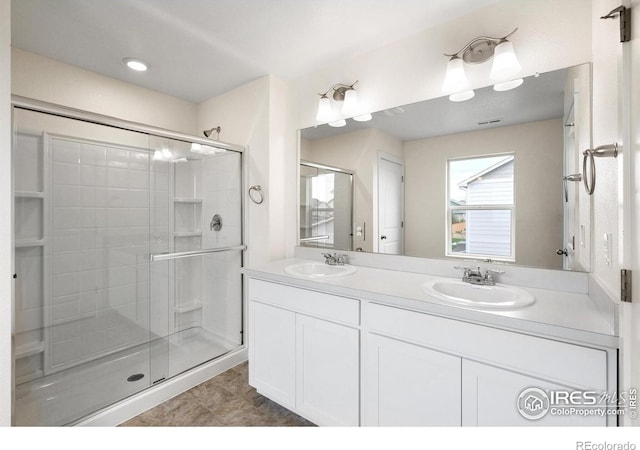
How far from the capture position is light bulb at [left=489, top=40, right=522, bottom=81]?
1.51 m

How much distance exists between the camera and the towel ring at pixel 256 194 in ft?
7.96

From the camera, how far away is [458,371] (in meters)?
1.17

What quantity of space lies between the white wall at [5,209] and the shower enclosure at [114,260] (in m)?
0.21

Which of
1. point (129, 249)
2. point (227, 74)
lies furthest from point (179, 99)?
point (129, 249)

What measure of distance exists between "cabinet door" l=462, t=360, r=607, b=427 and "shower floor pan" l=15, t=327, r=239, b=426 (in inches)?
75.7

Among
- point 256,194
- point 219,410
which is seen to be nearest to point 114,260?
point 256,194

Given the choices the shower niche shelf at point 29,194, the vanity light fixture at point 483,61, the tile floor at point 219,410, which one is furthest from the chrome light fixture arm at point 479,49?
the shower niche shelf at point 29,194

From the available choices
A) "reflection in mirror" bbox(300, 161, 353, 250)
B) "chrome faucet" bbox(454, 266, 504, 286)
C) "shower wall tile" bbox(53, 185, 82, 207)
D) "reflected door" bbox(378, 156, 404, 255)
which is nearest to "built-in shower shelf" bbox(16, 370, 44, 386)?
"shower wall tile" bbox(53, 185, 82, 207)

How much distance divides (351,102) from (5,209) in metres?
1.98

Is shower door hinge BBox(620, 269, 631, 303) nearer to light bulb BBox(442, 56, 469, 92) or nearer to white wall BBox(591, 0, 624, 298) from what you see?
white wall BBox(591, 0, 624, 298)

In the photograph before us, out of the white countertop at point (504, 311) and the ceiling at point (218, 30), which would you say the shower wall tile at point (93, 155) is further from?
the white countertop at point (504, 311)

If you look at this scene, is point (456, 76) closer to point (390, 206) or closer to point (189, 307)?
point (390, 206)
